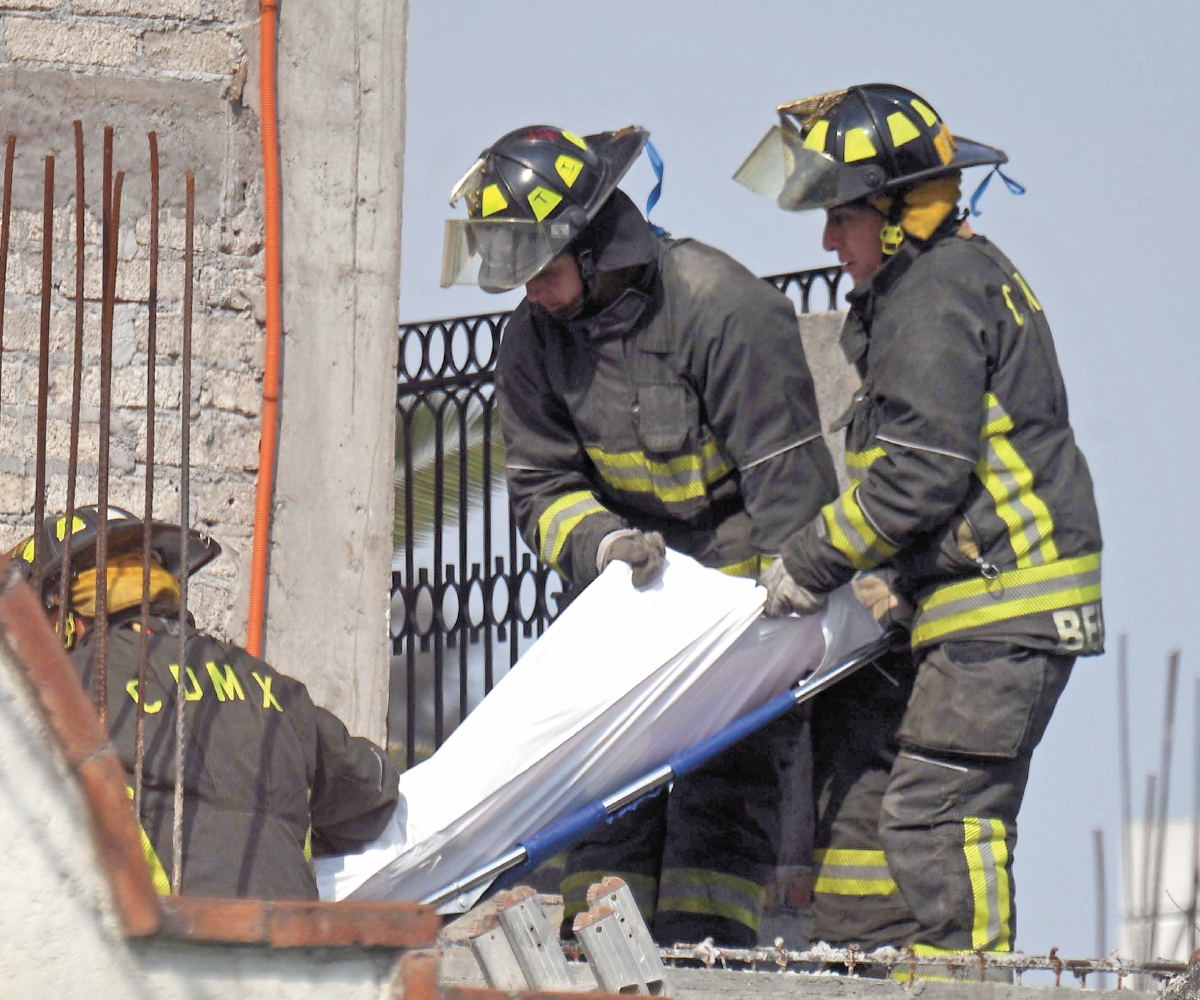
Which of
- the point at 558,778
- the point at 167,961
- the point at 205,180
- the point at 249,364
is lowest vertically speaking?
the point at 558,778

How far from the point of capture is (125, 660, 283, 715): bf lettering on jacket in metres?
3.66

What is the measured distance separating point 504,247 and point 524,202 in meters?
0.12

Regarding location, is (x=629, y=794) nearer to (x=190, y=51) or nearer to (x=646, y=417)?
(x=646, y=417)

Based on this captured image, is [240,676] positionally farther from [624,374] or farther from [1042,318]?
[1042,318]

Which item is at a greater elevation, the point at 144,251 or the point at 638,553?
the point at 144,251

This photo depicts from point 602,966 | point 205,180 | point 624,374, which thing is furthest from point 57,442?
point 602,966

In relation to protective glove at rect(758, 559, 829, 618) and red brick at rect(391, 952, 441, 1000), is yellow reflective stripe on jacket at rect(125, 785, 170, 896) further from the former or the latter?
protective glove at rect(758, 559, 829, 618)

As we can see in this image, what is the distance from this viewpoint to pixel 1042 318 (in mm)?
4402

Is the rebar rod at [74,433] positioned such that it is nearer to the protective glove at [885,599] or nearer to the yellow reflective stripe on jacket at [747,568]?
the yellow reflective stripe on jacket at [747,568]

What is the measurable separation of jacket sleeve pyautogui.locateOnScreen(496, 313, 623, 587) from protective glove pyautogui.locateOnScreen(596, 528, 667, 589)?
0.70ft

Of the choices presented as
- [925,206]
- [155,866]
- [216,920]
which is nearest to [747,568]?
[925,206]

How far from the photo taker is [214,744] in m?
3.66

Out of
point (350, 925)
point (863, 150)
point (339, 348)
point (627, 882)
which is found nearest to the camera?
point (350, 925)

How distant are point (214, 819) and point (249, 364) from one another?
217cm
